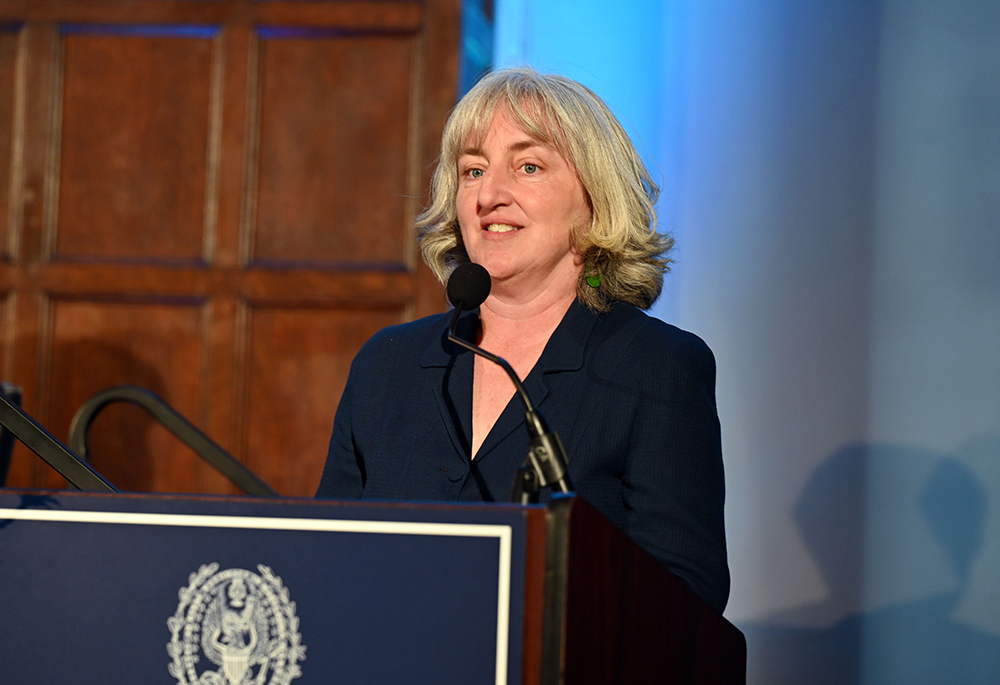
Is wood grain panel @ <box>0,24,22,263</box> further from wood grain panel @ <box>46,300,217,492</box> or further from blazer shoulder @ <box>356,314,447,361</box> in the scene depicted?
blazer shoulder @ <box>356,314,447,361</box>

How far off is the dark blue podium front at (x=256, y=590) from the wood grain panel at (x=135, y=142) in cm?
287

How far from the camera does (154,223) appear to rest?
3824mm

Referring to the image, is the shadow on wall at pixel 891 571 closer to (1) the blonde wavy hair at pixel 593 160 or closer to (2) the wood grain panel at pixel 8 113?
(1) the blonde wavy hair at pixel 593 160

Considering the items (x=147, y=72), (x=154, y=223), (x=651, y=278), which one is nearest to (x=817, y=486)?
(x=651, y=278)

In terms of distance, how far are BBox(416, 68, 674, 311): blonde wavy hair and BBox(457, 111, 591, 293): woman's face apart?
0.02m

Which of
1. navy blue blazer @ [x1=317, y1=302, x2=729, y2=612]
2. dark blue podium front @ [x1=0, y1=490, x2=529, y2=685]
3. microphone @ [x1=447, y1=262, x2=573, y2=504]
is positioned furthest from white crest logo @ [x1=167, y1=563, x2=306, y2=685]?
navy blue blazer @ [x1=317, y1=302, x2=729, y2=612]

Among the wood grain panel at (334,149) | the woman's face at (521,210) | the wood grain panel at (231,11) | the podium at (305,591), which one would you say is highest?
the wood grain panel at (231,11)

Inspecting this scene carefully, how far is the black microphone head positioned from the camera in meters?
1.55

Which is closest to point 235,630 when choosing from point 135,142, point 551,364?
point 551,364

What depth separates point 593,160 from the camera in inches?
79.3

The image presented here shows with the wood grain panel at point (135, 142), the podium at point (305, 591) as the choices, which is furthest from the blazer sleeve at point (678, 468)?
the wood grain panel at point (135, 142)

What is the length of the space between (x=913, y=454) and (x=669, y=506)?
86 centimetres

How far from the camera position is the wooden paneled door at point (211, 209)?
3734 mm

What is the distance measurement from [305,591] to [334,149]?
2.92m
